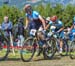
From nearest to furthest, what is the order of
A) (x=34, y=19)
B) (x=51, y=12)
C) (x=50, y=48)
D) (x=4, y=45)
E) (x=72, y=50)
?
(x=4, y=45), (x=34, y=19), (x=50, y=48), (x=72, y=50), (x=51, y=12)

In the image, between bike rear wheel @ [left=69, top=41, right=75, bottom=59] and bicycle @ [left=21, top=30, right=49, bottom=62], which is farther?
bike rear wheel @ [left=69, top=41, right=75, bottom=59]

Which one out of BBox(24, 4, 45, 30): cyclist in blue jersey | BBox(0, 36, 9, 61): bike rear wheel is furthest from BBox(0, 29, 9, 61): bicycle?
BBox(24, 4, 45, 30): cyclist in blue jersey

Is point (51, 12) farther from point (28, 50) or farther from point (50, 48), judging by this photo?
point (28, 50)

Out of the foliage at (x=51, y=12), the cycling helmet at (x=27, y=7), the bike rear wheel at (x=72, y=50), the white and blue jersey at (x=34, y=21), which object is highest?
the cycling helmet at (x=27, y=7)

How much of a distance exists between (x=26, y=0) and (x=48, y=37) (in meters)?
32.2

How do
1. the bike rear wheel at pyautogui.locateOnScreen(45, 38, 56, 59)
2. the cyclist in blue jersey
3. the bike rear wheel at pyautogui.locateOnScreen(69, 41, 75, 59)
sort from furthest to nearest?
the bike rear wheel at pyautogui.locateOnScreen(69, 41, 75, 59)
the bike rear wheel at pyautogui.locateOnScreen(45, 38, 56, 59)
the cyclist in blue jersey

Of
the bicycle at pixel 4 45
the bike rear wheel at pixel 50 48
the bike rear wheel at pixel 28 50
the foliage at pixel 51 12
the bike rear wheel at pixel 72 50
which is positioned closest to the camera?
the bike rear wheel at pixel 28 50

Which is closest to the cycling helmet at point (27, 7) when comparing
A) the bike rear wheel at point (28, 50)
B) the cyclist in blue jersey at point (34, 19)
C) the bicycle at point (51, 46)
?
the cyclist in blue jersey at point (34, 19)

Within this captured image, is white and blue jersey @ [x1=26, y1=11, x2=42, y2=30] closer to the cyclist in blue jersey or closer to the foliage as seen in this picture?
the cyclist in blue jersey

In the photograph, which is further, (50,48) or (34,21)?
(50,48)

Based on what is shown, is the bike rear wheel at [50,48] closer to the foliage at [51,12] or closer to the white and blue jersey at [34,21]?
the white and blue jersey at [34,21]

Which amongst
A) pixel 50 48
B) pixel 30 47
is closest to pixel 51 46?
pixel 50 48

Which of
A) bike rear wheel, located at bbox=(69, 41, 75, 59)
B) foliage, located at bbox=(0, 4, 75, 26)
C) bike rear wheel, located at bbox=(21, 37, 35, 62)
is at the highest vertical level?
bike rear wheel, located at bbox=(21, 37, 35, 62)

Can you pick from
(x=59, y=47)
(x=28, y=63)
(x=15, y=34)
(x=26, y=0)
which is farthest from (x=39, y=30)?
(x=26, y=0)
